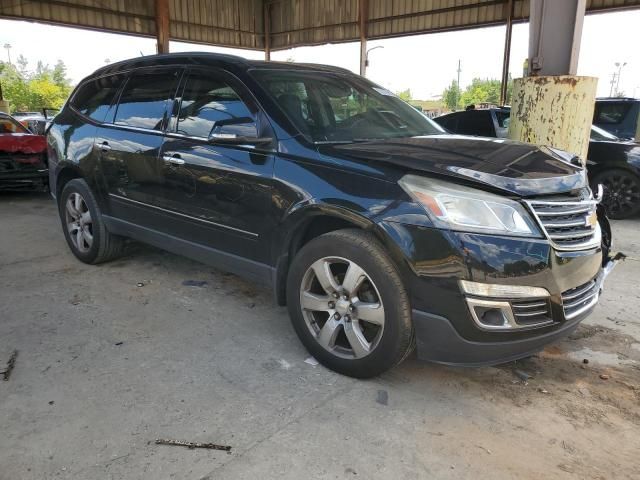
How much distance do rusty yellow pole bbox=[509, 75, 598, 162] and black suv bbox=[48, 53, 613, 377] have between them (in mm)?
1167

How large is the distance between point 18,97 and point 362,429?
6397 centimetres

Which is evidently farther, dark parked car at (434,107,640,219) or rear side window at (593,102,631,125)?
rear side window at (593,102,631,125)

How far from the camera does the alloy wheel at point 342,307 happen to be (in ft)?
8.64

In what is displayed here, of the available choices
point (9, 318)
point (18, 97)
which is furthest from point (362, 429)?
point (18, 97)

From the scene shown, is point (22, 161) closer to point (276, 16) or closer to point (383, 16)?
point (383, 16)

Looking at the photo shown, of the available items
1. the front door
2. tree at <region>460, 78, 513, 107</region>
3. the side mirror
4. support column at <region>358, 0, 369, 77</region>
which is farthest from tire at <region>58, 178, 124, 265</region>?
tree at <region>460, 78, 513, 107</region>

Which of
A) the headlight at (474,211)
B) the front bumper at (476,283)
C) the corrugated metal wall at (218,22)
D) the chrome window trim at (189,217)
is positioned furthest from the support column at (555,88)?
the corrugated metal wall at (218,22)

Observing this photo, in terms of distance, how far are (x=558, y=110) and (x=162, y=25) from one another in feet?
53.3

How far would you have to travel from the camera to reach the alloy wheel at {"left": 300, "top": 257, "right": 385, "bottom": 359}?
263 centimetres

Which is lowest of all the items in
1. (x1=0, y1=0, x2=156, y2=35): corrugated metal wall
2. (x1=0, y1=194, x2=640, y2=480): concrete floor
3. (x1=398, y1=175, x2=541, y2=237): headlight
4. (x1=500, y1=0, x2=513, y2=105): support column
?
(x1=0, y1=194, x2=640, y2=480): concrete floor

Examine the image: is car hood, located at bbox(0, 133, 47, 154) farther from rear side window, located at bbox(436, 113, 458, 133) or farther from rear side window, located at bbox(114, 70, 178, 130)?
rear side window, located at bbox(436, 113, 458, 133)

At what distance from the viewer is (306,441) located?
7.55 feet

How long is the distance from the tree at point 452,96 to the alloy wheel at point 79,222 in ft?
171

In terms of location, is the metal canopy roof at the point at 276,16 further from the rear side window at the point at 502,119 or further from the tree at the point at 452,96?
the tree at the point at 452,96
